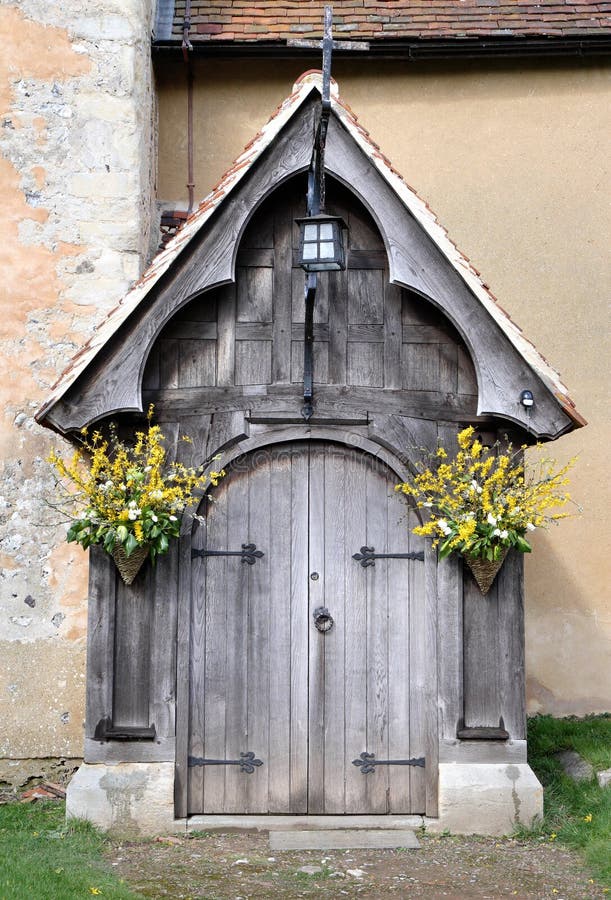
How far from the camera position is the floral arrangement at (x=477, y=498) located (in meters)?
5.68

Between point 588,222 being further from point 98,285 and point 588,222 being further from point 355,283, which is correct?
point 98,285

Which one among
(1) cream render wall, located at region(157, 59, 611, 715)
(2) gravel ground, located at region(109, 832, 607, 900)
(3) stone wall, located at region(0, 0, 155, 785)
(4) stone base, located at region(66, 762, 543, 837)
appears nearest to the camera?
(2) gravel ground, located at region(109, 832, 607, 900)

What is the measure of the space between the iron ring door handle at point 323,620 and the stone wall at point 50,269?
1.90 metres

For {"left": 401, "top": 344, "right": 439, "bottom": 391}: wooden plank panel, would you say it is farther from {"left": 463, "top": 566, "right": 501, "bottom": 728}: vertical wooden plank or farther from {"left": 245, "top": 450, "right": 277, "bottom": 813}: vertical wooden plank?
{"left": 463, "top": 566, "right": 501, "bottom": 728}: vertical wooden plank

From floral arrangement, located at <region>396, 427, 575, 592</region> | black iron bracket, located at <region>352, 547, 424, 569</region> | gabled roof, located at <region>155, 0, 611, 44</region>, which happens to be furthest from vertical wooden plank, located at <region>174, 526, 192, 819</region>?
gabled roof, located at <region>155, 0, 611, 44</region>

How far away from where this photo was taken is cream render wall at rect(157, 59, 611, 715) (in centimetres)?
834

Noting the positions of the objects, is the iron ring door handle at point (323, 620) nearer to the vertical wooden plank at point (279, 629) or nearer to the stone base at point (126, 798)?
the vertical wooden plank at point (279, 629)

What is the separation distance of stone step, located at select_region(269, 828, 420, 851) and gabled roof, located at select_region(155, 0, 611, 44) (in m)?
6.00

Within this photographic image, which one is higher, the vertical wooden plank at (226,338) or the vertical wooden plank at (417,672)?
the vertical wooden plank at (226,338)

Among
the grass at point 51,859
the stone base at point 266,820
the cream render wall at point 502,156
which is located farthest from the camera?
the cream render wall at point 502,156

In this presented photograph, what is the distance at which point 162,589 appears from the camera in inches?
236

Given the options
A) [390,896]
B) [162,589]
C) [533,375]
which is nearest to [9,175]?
[162,589]

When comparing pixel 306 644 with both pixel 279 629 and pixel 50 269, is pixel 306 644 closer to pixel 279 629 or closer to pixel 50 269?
pixel 279 629

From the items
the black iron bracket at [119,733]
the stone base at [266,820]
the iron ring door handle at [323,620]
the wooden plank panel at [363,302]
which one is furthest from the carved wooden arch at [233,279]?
the stone base at [266,820]
